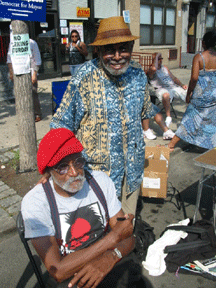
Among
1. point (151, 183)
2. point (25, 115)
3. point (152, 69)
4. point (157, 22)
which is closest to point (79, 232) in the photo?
point (151, 183)

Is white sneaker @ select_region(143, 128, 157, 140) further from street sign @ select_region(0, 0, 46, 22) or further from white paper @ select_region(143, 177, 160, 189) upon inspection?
street sign @ select_region(0, 0, 46, 22)

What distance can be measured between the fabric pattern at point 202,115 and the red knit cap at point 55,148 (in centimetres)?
326

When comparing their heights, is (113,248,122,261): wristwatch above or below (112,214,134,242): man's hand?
below

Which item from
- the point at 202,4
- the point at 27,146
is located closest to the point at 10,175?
the point at 27,146

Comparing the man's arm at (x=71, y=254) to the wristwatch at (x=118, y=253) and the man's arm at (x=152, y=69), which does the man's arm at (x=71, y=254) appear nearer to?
the wristwatch at (x=118, y=253)

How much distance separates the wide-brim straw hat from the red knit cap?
74 cm

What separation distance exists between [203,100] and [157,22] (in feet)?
39.4

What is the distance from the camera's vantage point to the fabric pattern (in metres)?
4.48

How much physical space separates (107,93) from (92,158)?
50cm

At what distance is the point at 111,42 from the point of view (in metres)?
2.05

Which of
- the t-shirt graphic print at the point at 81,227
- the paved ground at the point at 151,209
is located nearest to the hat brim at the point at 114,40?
the t-shirt graphic print at the point at 81,227

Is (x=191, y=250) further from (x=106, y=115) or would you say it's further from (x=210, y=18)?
(x=210, y=18)

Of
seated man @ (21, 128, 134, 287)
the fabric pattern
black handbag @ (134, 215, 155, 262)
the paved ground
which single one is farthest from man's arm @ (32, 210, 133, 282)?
the fabric pattern

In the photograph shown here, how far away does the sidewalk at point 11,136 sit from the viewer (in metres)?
3.53
